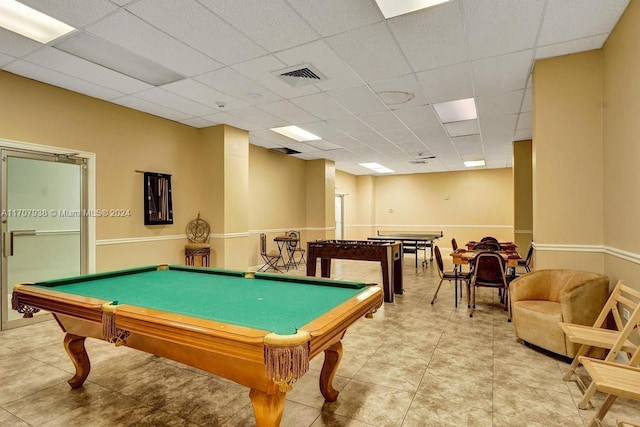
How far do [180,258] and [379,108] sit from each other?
424cm

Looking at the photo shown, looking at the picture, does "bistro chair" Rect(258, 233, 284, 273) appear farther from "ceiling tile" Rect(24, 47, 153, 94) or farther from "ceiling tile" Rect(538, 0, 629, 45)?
"ceiling tile" Rect(538, 0, 629, 45)

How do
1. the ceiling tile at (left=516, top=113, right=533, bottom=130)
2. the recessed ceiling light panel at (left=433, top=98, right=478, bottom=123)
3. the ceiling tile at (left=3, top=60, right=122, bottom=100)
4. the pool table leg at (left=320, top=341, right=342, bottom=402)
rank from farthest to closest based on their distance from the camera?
1. the ceiling tile at (left=516, top=113, right=533, bottom=130)
2. the recessed ceiling light panel at (left=433, top=98, right=478, bottom=123)
3. the ceiling tile at (left=3, top=60, right=122, bottom=100)
4. the pool table leg at (left=320, top=341, right=342, bottom=402)

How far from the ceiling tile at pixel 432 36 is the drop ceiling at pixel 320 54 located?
0.04 ft

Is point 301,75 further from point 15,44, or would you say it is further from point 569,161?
point 569,161

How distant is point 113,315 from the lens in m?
1.79

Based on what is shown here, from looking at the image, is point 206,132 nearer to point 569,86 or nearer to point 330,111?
point 330,111

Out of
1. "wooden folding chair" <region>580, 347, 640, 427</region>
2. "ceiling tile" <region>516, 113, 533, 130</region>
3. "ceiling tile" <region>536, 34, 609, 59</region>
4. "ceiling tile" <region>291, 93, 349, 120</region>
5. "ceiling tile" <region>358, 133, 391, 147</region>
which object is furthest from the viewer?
"ceiling tile" <region>358, 133, 391, 147</region>

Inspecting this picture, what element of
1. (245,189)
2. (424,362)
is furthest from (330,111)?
(424,362)

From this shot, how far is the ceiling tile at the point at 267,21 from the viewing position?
Result: 2664 millimetres

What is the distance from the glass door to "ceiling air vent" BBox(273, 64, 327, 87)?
3035 mm

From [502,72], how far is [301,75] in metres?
2.34

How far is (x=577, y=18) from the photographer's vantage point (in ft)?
9.33

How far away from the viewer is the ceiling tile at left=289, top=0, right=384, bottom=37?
2641 mm

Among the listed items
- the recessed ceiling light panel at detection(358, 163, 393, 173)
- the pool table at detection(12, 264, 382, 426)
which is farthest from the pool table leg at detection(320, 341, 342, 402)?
the recessed ceiling light panel at detection(358, 163, 393, 173)
